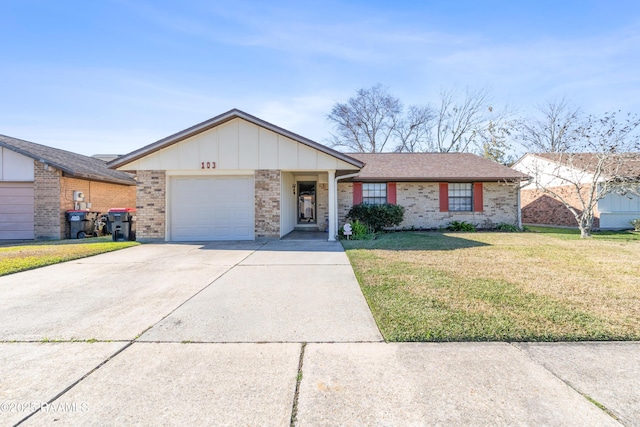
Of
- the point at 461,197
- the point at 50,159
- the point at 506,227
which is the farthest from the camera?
the point at 461,197

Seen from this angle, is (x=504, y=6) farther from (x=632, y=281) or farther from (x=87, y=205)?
(x=87, y=205)

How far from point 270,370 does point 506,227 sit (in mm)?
14802

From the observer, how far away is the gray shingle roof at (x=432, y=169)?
1384 cm

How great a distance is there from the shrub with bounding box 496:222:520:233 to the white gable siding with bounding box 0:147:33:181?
20.5 m

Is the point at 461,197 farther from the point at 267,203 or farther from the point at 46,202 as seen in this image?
the point at 46,202

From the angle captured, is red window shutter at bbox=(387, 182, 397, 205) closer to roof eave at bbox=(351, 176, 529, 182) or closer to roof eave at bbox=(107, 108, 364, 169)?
roof eave at bbox=(351, 176, 529, 182)

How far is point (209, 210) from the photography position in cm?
1060

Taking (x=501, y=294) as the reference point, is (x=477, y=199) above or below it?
above

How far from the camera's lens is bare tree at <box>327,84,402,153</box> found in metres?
28.6

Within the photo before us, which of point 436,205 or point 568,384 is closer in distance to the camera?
point 568,384

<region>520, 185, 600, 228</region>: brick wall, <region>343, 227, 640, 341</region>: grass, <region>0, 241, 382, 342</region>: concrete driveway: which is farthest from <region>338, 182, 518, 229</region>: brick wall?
<region>0, 241, 382, 342</region>: concrete driveway

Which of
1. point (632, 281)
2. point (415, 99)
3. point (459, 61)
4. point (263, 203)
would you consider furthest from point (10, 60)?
point (415, 99)

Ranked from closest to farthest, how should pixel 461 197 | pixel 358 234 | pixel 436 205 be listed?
pixel 358 234 → pixel 436 205 → pixel 461 197

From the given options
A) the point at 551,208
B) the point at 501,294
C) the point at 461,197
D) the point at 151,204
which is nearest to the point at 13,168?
the point at 151,204
